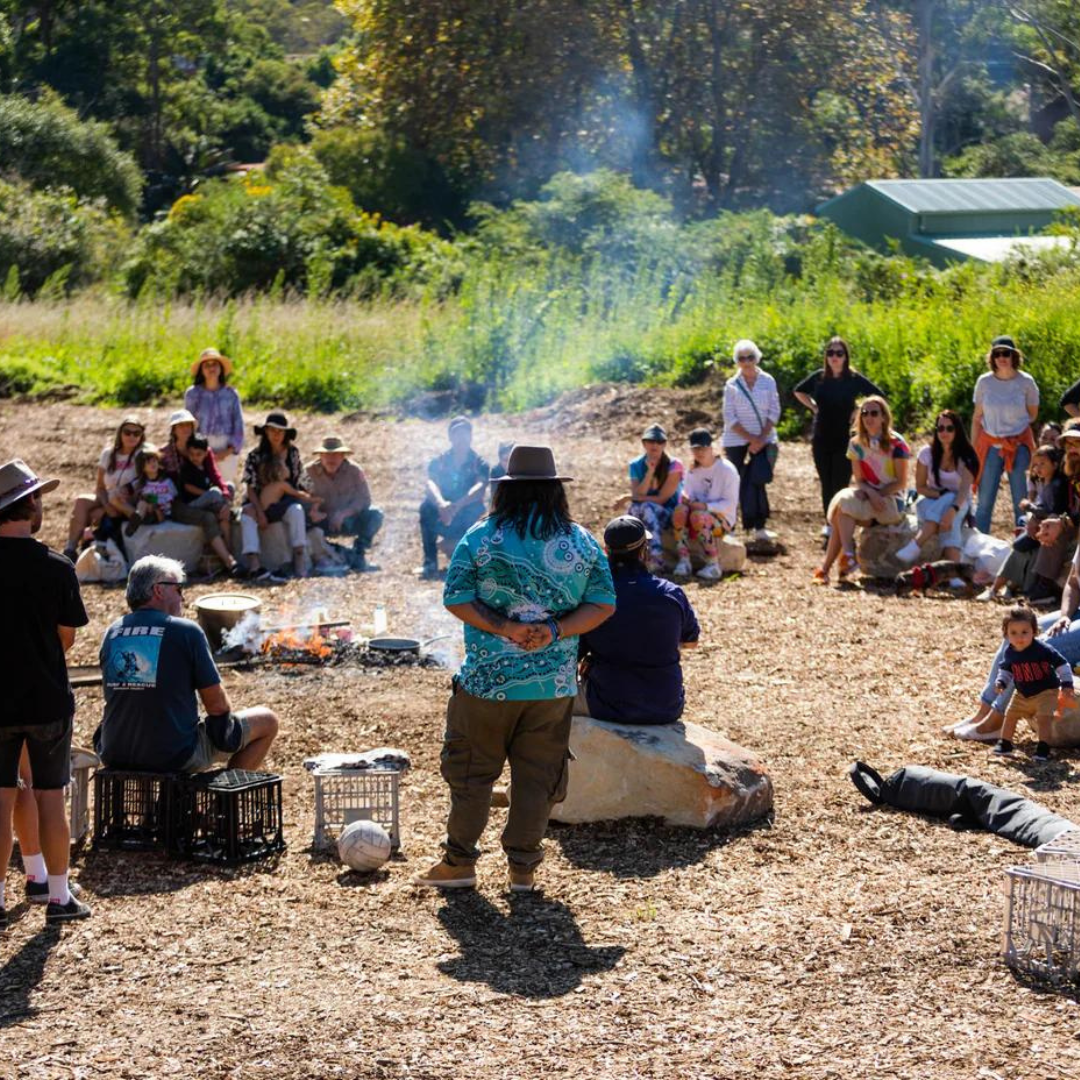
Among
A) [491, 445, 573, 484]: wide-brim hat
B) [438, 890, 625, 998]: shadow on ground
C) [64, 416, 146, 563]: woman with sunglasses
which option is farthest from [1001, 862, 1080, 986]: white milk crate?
[64, 416, 146, 563]: woman with sunglasses

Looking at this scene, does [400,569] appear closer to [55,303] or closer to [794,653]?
[794,653]

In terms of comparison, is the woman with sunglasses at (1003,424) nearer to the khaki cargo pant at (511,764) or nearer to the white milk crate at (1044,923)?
the khaki cargo pant at (511,764)

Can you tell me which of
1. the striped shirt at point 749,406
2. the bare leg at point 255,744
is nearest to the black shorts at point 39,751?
the bare leg at point 255,744

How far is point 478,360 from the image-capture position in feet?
66.9

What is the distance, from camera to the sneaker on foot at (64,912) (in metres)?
6.00

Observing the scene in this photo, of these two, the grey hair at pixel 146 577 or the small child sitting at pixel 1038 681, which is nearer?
the grey hair at pixel 146 577

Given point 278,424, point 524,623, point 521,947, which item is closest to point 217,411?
point 278,424

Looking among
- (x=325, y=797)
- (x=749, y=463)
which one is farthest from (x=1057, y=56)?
(x=325, y=797)

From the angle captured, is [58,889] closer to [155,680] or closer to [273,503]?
[155,680]

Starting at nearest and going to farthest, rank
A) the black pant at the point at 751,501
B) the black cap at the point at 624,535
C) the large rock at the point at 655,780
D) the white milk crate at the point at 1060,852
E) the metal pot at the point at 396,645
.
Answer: the white milk crate at the point at 1060,852 → the large rock at the point at 655,780 → the black cap at the point at 624,535 → the metal pot at the point at 396,645 → the black pant at the point at 751,501

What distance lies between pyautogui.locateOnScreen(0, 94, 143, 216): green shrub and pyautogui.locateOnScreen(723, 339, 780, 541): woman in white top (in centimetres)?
2984

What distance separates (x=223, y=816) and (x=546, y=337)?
14807 mm

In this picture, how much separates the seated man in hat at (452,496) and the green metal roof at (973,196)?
15.8 m

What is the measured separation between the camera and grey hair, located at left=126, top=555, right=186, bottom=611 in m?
6.55
